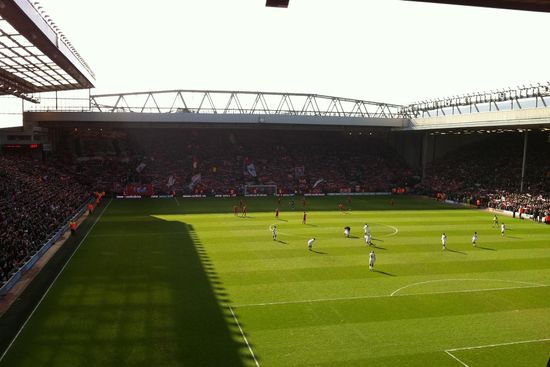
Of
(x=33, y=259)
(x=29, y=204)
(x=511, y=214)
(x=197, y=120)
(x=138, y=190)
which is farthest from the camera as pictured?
(x=197, y=120)

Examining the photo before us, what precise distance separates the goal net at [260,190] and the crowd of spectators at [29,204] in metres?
19.4

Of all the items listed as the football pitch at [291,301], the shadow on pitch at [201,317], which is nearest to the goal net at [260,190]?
the football pitch at [291,301]

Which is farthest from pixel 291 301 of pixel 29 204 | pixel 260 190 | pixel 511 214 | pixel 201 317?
pixel 260 190

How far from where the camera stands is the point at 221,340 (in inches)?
602

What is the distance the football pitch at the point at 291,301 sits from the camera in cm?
1448

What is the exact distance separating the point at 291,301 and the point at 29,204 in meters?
22.4

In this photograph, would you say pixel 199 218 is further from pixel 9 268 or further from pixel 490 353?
pixel 490 353

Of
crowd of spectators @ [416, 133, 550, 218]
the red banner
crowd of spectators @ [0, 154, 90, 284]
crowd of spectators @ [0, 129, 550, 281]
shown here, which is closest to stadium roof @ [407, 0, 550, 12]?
crowd of spectators @ [0, 154, 90, 284]

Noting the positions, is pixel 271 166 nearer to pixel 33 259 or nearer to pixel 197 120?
pixel 197 120

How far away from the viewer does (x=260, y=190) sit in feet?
205

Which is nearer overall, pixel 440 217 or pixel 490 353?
pixel 490 353

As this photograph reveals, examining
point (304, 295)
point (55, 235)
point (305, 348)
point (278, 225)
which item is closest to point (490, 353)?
point (305, 348)

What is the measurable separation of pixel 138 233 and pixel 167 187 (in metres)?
27.3

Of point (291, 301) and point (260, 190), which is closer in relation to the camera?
point (291, 301)
